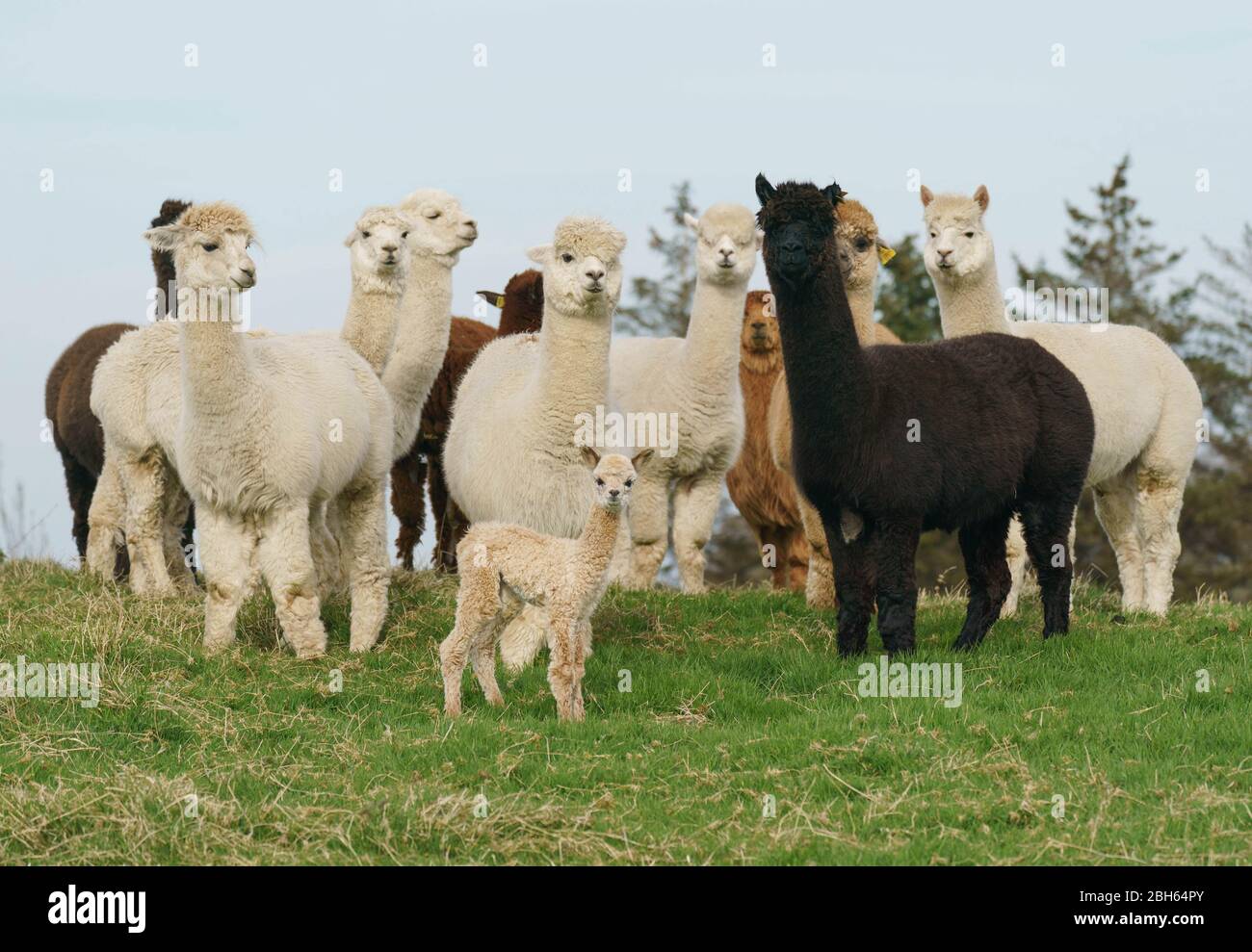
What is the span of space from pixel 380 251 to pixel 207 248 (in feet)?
7.42

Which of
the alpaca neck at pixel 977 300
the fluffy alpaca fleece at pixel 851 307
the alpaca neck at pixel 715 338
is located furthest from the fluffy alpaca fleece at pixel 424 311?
the alpaca neck at pixel 977 300

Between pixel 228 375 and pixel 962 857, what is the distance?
493cm

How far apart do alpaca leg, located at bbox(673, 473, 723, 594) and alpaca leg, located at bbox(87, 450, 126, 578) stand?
4.06 metres

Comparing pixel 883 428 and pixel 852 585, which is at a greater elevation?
pixel 883 428

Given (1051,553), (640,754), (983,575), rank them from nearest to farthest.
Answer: (640,754)
(983,575)
(1051,553)

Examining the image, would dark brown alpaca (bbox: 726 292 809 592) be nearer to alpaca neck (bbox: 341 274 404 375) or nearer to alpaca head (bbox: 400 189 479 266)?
alpaca head (bbox: 400 189 479 266)

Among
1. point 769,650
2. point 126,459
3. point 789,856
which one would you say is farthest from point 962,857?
point 126,459

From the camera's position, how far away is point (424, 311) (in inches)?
477

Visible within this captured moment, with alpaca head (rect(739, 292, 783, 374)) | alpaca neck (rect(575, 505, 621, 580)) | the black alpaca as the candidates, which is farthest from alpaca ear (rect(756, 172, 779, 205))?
alpaca head (rect(739, 292, 783, 374))

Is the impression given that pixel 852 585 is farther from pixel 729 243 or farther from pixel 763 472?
pixel 763 472

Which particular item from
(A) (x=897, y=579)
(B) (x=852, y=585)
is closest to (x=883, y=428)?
(A) (x=897, y=579)

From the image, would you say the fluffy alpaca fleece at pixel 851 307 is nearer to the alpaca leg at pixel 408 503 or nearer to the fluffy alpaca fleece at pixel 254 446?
the fluffy alpaca fleece at pixel 254 446

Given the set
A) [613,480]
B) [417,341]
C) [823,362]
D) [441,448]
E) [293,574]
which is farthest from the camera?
[441,448]
